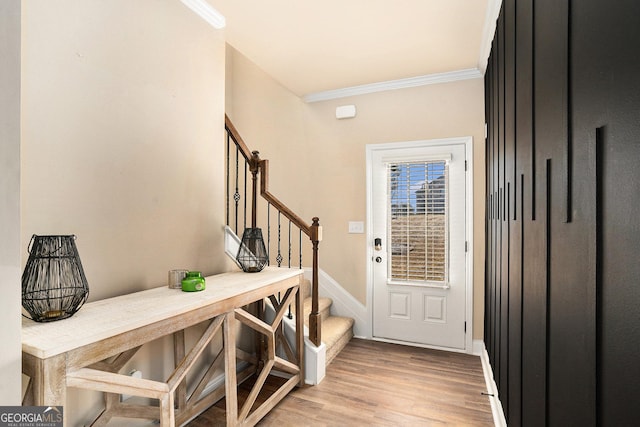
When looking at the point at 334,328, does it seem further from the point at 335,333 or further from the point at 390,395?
the point at 390,395

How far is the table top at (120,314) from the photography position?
112 cm

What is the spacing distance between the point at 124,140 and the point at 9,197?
100cm

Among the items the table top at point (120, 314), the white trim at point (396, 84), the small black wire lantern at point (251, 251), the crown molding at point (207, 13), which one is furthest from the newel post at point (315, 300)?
the white trim at point (396, 84)

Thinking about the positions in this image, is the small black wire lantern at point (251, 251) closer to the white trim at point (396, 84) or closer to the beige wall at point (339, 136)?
the beige wall at point (339, 136)

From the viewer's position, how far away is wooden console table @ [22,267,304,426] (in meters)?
1.09

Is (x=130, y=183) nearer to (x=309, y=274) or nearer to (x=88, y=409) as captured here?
(x=88, y=409)

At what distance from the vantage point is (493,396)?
2355 mm

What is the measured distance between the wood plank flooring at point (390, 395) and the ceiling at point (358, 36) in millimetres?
2593

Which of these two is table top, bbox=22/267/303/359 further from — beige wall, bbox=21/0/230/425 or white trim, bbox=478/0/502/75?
white trim, bbox=478/0/502/75

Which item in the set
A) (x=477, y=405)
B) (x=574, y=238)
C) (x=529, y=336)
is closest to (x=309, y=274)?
(x=477, y=405)

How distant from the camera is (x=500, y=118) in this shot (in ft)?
6.77

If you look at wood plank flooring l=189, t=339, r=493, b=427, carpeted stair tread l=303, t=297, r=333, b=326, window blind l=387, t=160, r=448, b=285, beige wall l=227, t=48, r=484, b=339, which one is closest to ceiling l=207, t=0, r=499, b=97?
beige wall l=227, t=48, r=484, b=339

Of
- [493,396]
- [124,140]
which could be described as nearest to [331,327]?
[493,396]

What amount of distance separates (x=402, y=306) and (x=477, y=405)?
121 cm
